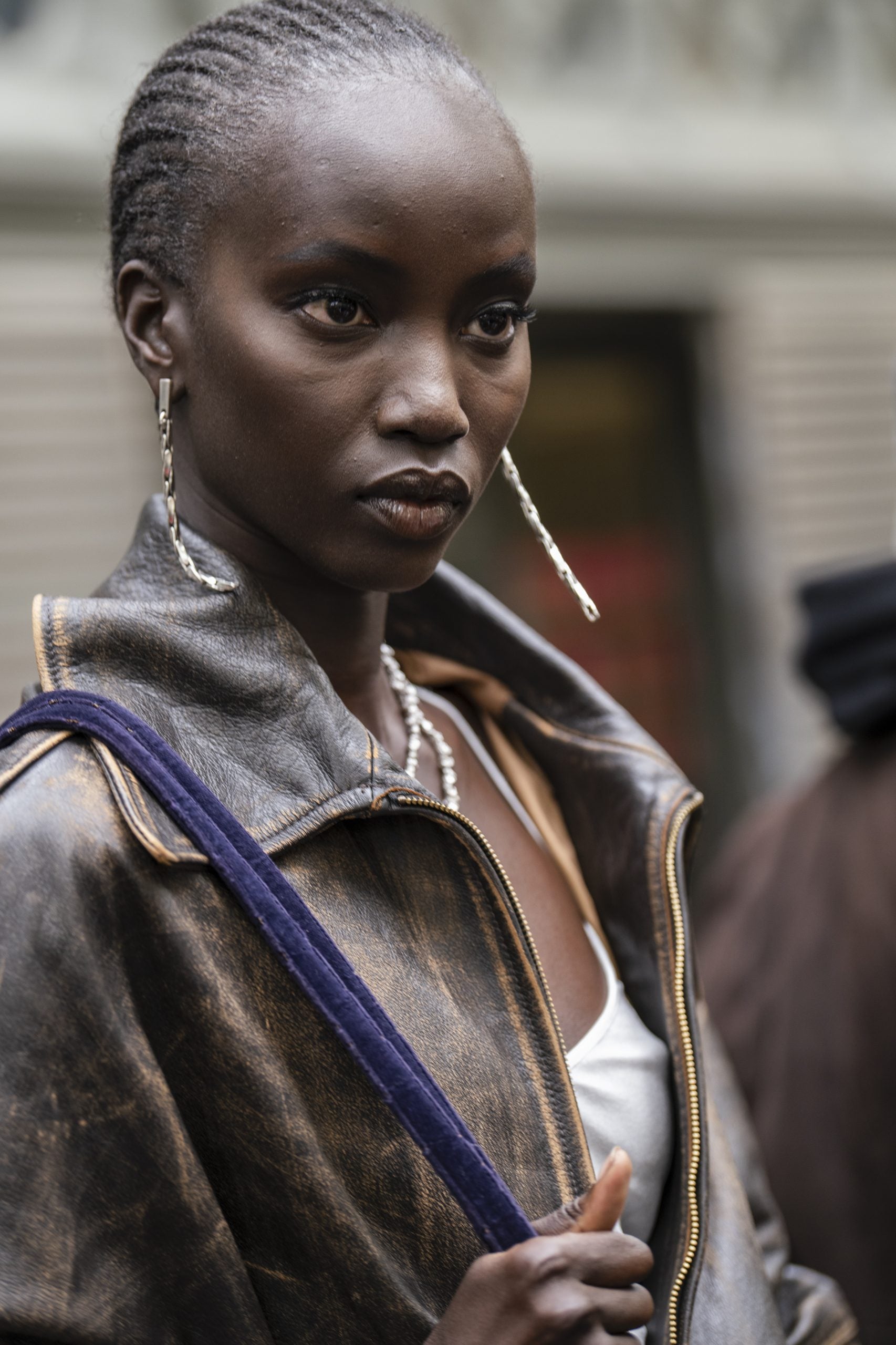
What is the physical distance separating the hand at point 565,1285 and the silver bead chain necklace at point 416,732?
53 centimetres

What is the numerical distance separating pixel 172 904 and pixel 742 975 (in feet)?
6.56

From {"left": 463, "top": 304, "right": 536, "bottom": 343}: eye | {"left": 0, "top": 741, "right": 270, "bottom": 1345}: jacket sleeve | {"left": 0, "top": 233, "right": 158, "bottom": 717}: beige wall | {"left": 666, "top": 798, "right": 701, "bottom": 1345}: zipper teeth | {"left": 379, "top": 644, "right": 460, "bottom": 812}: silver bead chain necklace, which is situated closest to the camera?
{"left": 0, "top": 741, "right": 270, "bottom": 1345}: jacket sleeve

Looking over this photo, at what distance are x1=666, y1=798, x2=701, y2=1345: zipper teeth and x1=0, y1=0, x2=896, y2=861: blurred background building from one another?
546 cm

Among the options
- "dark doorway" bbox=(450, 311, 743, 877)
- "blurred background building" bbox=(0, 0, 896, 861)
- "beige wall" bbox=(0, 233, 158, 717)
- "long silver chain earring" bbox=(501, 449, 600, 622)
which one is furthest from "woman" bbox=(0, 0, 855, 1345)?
"dark doorway" bbox=(450, 311, 743, 877)

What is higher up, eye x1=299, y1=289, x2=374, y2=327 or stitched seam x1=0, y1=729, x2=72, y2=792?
→ eye x1=299, y1=289, x2=374, y2=327

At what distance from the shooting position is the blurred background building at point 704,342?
7.21m

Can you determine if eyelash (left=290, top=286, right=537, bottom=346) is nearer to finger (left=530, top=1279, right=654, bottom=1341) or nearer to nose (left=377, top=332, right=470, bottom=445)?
nose (left=377, top=332, right=470, bottom=445)

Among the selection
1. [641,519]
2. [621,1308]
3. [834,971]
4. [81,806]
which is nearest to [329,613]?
[81,806]

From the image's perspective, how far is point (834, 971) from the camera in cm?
282

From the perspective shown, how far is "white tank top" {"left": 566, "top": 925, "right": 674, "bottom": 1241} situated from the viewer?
1.56 m

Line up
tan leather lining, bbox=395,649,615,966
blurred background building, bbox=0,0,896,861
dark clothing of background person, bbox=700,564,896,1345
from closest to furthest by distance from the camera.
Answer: tan leather lining, bbox=395,649,615,966
dark clothing of background person, bbox=700,564,896,1345
blurred background building, bbox=0,0,896,861

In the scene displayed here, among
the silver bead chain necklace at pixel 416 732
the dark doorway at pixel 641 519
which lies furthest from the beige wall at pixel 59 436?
the silver bead chain necklace at pixel 416 732

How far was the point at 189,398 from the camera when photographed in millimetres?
1427

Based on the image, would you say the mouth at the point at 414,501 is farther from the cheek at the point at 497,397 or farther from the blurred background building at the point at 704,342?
the blurred background building at the point at 704,342
